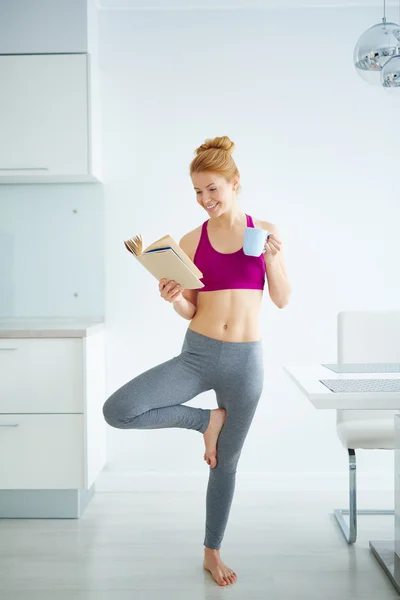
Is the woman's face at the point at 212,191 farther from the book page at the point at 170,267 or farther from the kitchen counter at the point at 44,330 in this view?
the kitchen counter at the point at 44,330

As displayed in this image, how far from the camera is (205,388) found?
2500 millimetres

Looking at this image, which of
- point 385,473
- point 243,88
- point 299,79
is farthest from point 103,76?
point 385,473

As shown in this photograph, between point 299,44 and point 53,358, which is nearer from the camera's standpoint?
point 53,358

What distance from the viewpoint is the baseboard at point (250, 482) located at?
3.65m

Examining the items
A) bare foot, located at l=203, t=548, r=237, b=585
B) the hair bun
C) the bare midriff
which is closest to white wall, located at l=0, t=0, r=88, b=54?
the hair bun

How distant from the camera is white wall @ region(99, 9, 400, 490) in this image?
364 cm

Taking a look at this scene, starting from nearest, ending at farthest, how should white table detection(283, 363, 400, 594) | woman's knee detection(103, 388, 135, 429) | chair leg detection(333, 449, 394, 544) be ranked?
white table detection(283, 363, 400, 594), woman's knee detection(103, 388, 135, 429), chair leg detection(333, 449, 394, 544)

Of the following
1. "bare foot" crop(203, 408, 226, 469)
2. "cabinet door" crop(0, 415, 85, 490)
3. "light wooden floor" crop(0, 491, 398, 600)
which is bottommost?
"light wooden floor" crop(0, 491, 398, 600)

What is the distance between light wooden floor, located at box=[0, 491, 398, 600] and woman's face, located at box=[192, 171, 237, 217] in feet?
4.32

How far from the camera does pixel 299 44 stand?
143 inches

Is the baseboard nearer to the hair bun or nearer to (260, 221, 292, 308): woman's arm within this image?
(260, 221, 292, 308): woman's arm

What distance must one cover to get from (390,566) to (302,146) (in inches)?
81.9

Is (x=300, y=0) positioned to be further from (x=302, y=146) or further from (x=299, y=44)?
(x=302, y=146)

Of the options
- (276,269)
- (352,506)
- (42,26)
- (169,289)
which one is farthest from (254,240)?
(42,26)
